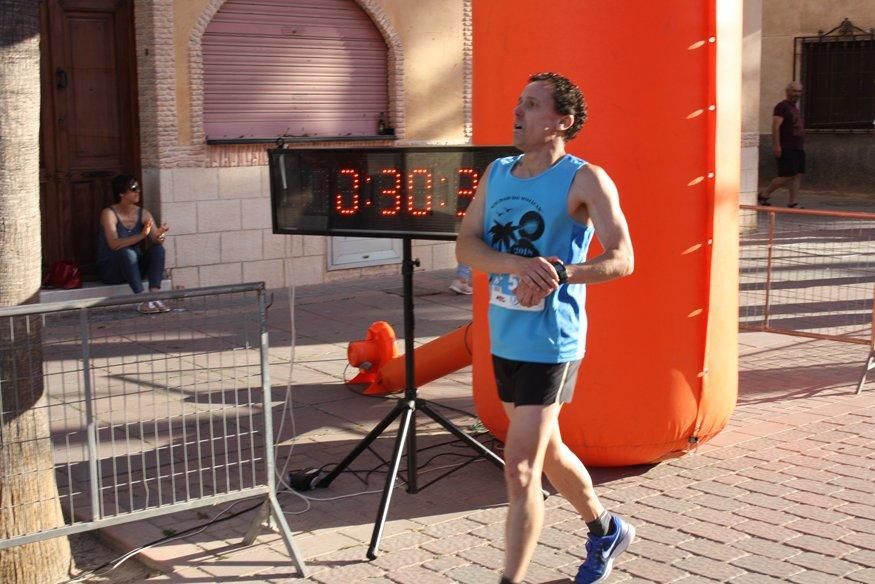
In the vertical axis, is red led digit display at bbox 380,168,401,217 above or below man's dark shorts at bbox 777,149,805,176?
below

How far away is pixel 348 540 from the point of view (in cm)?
529

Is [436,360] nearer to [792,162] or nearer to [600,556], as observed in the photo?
[600,556]

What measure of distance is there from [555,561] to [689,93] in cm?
235

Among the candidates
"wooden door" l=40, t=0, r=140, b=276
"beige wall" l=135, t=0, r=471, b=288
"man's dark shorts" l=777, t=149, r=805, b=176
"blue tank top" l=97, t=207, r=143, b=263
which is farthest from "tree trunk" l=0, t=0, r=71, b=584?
"man's dark shorts" l=777, t=149, r=805, b=176

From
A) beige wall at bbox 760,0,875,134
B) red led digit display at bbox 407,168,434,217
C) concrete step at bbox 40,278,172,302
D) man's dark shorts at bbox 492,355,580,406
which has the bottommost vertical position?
concrete step at bbox 40,278,172,302

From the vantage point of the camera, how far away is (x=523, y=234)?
4.51 meters

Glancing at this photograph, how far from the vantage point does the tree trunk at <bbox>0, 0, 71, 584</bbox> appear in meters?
4.64

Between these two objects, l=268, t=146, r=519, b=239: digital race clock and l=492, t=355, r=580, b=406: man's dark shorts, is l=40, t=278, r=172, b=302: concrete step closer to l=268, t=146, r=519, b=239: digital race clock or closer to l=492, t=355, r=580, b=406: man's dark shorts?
l=268, t=146, r=519, b=239: digital race clock

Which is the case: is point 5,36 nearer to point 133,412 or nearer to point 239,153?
point 133,412

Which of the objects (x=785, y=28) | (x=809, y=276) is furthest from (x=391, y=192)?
(x=785, y=28)

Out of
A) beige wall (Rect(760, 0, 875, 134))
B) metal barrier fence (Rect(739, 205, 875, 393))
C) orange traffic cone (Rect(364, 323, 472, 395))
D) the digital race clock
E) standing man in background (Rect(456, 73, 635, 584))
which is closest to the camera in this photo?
standing man in background (Rect(456, 73, 635, 584))

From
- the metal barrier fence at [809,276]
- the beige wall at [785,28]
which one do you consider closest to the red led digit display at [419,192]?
the metal barrier fence at [809,276]

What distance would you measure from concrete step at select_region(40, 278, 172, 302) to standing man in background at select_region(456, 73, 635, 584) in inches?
269

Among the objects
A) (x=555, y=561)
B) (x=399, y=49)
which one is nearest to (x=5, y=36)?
(x=555, y=561)
